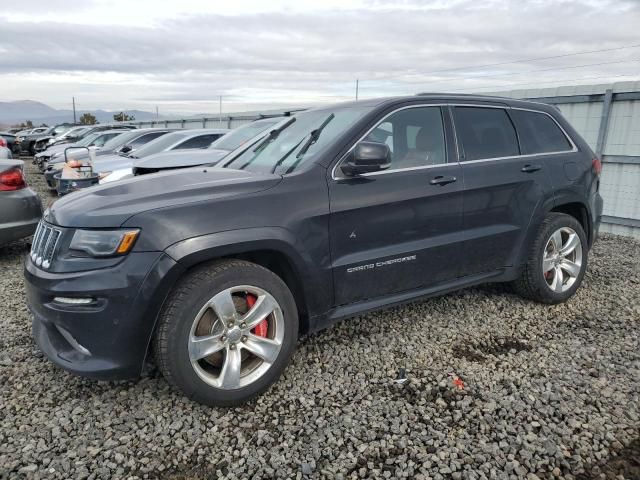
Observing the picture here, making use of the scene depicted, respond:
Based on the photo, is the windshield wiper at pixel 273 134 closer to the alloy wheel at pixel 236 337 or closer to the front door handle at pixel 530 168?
the alloy wheel at pixel 236 337

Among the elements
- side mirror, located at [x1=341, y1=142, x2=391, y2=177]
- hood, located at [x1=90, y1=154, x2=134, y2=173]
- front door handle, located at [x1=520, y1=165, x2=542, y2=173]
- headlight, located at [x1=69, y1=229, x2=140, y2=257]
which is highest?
side mirror, located at [x1=341, y1=142, x2=391, y2=177]

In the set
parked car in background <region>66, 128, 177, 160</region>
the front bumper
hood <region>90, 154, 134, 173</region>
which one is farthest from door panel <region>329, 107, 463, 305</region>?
parked car in background <region>66, 128, 177, 160</region>

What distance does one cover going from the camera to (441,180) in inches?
136

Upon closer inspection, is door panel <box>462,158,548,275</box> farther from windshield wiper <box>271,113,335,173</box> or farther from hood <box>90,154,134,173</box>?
hood <box>90,154,134,173</box>

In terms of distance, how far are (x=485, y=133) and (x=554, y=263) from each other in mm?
1331

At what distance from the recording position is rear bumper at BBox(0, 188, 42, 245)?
17.6 ft

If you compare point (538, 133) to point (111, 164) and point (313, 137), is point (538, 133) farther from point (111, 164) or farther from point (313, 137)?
point (111, 164)

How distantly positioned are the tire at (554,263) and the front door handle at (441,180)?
1.11m

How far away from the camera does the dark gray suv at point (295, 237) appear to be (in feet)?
8.32

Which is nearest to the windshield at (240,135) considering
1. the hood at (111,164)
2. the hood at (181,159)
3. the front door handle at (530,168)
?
the hood at (181,159)

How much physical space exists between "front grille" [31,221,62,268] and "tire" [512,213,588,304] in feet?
11.5

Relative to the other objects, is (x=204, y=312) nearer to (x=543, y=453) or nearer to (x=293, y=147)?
(x=293, y=147)

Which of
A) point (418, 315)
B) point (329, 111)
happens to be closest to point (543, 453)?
point (418, 315)

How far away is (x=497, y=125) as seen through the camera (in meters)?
3.94
